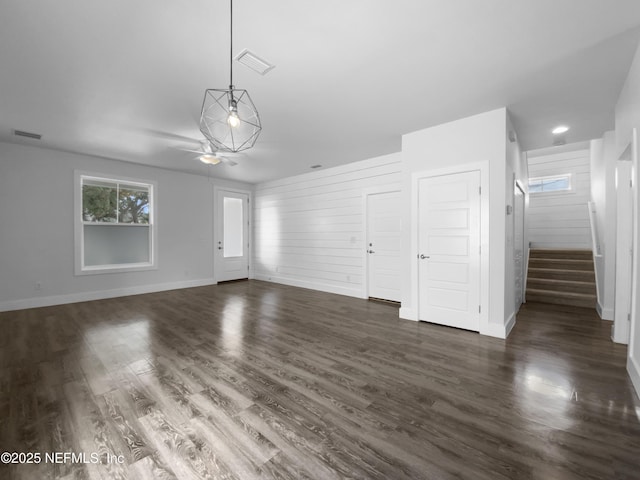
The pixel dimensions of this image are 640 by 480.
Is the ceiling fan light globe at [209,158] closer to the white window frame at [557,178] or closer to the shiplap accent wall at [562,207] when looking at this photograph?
the white window frame at [557,178]

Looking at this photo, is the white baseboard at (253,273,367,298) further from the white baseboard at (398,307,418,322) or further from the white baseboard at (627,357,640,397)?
the white baseboard at (627,357,640,397)

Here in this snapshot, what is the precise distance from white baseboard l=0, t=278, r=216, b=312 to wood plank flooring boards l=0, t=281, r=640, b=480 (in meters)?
1.14

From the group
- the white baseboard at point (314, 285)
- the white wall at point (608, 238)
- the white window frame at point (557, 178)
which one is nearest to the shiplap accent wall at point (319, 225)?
the white baseboard at point (314, 285)

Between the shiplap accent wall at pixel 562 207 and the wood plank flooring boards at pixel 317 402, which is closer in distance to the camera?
the wood plank flooring boards at pixel 317 402

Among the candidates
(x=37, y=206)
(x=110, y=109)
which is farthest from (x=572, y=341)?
(x=37, y=206)

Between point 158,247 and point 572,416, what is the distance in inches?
274

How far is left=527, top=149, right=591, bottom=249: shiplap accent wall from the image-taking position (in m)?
6.75

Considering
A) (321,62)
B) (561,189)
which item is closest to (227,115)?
(321,62)

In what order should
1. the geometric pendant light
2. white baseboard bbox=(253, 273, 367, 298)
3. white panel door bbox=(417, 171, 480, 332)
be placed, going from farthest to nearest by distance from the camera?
1. white baseboard bbox=(253, 273, 367, 298)
2. white panel door bbox=(417, 171, 480, 332)
3. the geometric pendant light

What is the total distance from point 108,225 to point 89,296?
1.43m

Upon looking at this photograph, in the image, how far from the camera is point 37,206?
4793 mm

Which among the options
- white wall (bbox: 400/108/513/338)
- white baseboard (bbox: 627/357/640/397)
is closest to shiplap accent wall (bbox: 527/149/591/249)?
white wall (bbox: 400/108/513/338)

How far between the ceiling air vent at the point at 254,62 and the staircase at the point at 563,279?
239 inches

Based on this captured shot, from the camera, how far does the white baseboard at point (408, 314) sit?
161 inches
